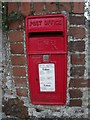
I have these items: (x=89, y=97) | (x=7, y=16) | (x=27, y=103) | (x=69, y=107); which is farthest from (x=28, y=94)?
(x=7, y=16)

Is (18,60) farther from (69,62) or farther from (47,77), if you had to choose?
(69,62)

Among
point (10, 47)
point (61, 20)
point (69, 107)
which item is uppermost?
point (61, 20)

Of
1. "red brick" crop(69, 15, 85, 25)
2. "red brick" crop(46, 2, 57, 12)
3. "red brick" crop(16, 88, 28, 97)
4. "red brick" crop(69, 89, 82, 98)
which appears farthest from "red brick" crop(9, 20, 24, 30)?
"red brick" crop(69, 89, 82, 98)

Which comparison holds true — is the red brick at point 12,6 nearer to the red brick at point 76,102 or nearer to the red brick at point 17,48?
the red brick at point 17,48

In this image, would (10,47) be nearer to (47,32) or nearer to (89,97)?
(47,32)

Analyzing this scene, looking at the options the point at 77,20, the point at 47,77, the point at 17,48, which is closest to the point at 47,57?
the point at 47,77

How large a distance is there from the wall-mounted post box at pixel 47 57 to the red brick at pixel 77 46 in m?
0.07

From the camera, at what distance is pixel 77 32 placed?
7.02 ft

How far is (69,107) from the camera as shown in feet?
7.41

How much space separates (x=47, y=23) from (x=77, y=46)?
300 millimetres

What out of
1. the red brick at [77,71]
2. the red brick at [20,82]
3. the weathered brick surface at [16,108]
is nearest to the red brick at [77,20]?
the red brick at [77,71]

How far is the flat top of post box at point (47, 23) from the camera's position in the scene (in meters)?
2.08

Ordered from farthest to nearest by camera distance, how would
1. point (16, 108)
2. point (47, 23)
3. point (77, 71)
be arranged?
point (16, 108) → point (77, 71) → point (47, 23)

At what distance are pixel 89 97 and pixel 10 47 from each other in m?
0.76
